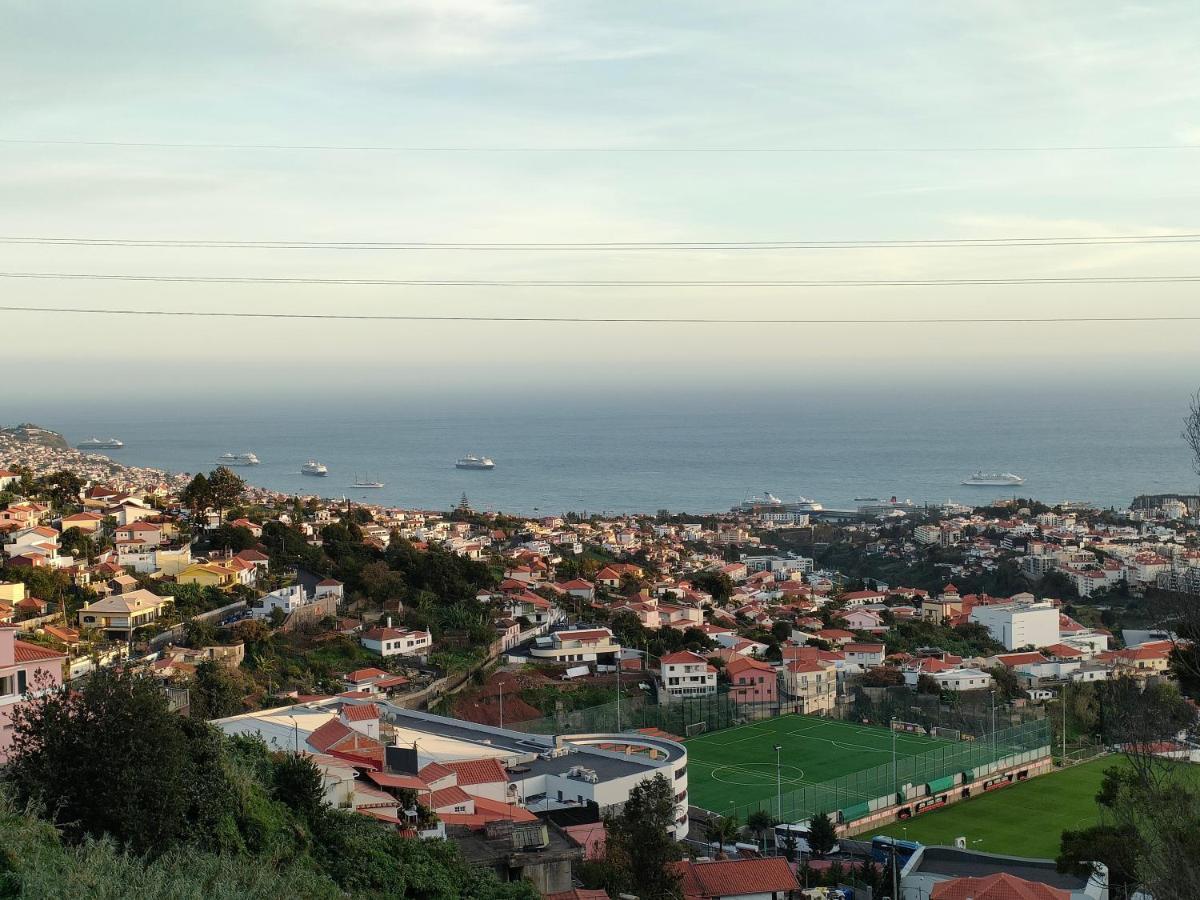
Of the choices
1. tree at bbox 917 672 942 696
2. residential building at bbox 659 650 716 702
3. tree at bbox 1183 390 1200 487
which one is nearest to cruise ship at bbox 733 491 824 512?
tree at bbox 917 672 942 696

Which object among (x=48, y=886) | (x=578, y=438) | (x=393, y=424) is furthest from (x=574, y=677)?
(x=393, y=424)

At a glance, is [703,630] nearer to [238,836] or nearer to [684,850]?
[684,850]

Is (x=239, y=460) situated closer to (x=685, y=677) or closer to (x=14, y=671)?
(x=685, y=677)

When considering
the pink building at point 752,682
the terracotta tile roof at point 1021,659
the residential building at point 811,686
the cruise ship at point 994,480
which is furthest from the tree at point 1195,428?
the cruise ship at point 994,480

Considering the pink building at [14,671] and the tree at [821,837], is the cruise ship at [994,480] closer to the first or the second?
the tree at [821,837]

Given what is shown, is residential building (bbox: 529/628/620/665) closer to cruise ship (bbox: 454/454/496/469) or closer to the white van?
the white van
